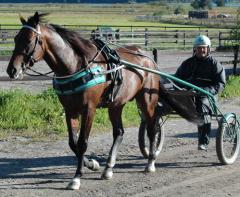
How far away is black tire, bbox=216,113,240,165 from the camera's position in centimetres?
860

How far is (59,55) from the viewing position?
7172 millimetres

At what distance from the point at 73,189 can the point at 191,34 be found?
133 ft

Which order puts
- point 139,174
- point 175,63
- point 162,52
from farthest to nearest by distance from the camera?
point 162,52 → point 175,63 → point 139,174

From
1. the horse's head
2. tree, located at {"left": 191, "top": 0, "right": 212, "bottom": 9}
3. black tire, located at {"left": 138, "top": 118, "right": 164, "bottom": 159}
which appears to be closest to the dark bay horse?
the horse's head

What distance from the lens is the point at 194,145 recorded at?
33.4 feet

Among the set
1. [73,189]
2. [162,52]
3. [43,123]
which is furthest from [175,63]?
[73,189]

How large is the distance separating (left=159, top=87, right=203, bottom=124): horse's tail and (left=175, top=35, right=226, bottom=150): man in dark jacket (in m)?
0.10

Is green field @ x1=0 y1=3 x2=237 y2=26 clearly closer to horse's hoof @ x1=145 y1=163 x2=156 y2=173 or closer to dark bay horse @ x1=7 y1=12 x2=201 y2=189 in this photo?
horse's hoof @ x1=145 y1=163 x2=156 y2=173

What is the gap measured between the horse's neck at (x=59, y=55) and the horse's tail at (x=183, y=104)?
1.94 m

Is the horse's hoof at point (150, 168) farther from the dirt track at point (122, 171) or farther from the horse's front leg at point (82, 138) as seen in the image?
the horse's front leg at point (82, 138)

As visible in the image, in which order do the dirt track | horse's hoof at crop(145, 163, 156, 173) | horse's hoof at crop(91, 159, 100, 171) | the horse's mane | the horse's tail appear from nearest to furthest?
the dirt track
the horse's mane
horse's hoof at crop(91, 159, 100, 171)
horse's hoof at crop(145, 163, 156, 173)
the horse's tail

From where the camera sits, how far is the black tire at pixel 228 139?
860cm

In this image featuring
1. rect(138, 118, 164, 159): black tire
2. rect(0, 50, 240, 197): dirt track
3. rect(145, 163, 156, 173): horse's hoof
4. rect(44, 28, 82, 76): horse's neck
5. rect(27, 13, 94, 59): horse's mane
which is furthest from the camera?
rect(138, 118, 164, 159): black tire

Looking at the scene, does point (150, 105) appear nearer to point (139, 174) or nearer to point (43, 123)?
point (139, 174)
